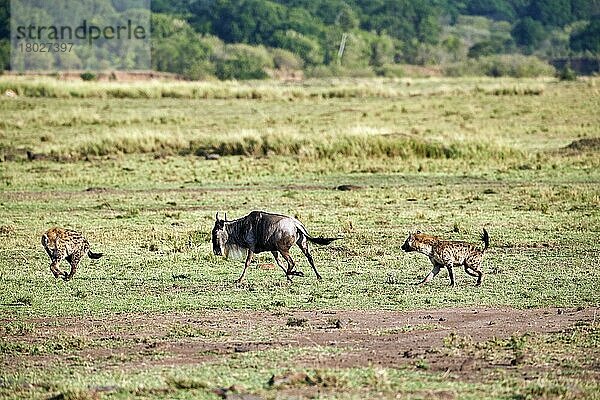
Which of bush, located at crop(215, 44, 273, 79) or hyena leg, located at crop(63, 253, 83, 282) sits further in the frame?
bush, located at crop(215, 44, 273, 79)

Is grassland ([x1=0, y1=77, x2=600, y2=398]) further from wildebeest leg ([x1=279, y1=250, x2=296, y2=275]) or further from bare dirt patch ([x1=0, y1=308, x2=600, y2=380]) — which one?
wildebeest leg ([x1=279, y1=250, x2=296, y2=275])

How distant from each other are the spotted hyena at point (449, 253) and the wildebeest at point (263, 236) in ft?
3.53

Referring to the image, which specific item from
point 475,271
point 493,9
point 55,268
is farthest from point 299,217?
point 493,9

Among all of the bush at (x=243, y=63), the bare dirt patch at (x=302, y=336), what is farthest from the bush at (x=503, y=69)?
the bare dirt patch at (x=302, y=336)

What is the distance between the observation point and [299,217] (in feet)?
59.7

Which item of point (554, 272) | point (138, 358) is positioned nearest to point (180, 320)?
point (138, 358)

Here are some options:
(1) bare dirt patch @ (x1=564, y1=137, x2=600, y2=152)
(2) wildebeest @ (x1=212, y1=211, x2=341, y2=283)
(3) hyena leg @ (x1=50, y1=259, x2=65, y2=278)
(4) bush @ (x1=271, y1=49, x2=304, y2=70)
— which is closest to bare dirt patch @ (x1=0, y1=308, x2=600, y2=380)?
(2) wildebeest @ (x1=212, y1=211, x2=341, y2=283)

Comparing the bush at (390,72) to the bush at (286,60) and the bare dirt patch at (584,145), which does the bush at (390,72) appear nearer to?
the bush at (286,60)

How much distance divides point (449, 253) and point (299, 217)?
6.11 meters

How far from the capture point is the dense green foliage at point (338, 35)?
307 ft

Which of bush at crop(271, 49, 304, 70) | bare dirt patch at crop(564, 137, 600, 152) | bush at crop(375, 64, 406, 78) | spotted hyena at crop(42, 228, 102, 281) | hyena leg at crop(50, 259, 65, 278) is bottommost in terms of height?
bush at crop(271, 49, 304, 70)

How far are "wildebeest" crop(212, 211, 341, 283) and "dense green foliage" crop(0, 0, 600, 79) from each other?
64014mm

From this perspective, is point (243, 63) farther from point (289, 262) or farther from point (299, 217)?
point (289, 262)

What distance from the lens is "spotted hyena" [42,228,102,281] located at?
1286 centimetres
